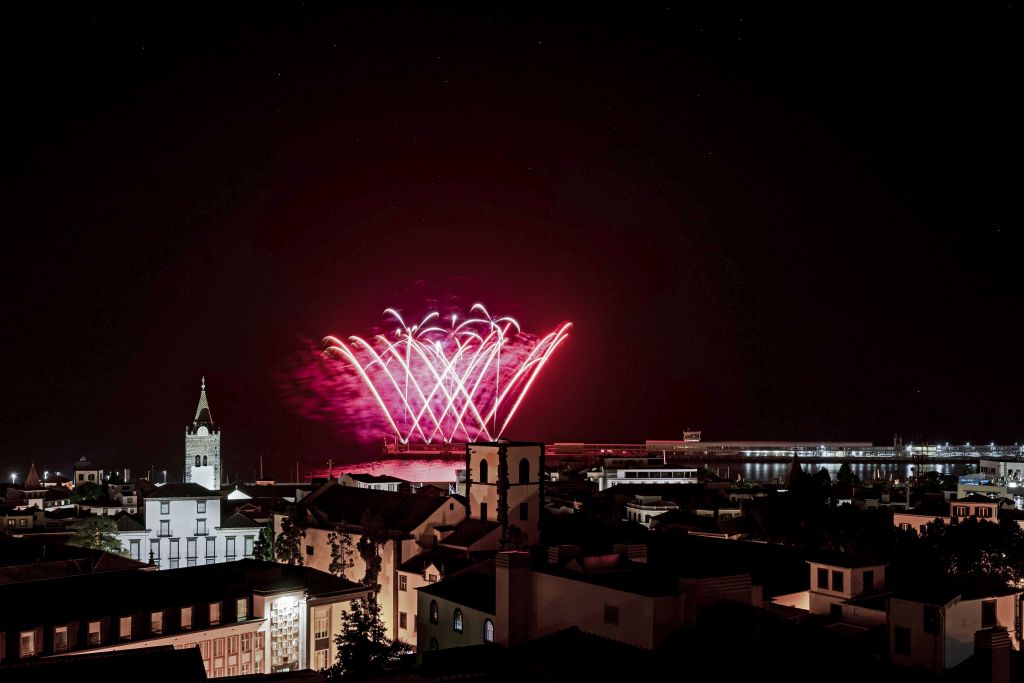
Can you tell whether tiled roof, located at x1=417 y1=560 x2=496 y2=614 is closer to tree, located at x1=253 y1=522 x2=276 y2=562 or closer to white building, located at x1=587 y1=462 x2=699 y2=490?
tree, located at x1=253 y1=522 x2=276 y2=562

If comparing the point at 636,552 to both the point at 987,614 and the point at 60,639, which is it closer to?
the point at 987,614

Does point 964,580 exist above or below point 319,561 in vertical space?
above

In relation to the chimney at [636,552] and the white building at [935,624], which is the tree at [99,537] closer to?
the chimney at [636,552]

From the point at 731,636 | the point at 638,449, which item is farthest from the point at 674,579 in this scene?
the point at 638,449

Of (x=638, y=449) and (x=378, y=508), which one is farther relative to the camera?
(x=638, y=449)

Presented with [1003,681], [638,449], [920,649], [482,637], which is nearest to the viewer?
[1003,681]

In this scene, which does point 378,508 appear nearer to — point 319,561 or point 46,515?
point 319,561
